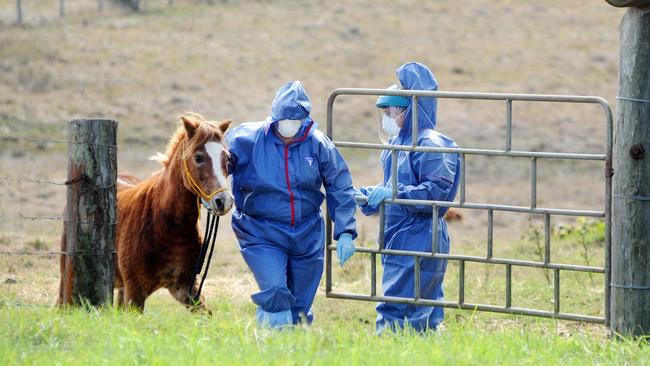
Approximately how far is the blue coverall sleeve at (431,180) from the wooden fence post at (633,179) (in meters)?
1.16

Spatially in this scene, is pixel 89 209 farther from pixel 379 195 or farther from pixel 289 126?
pixel 379 195

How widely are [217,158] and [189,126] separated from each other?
0.97 feet

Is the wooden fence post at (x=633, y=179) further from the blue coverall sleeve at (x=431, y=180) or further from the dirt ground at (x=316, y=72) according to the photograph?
the dirt ground at (x=316, y=72)

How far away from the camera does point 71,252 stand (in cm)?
679

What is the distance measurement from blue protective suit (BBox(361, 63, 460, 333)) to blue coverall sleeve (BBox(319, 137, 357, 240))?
462 mm

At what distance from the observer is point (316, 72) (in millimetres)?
21469

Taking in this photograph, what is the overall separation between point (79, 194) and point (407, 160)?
2.12 m

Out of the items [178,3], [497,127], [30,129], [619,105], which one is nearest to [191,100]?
[30,129]

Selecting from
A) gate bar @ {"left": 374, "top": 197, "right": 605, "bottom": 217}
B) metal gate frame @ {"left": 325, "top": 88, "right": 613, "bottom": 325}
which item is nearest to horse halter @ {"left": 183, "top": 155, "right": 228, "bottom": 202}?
metal gate frame @ {"left": 325, "top": 88, "right": 613, "bottom": 325}

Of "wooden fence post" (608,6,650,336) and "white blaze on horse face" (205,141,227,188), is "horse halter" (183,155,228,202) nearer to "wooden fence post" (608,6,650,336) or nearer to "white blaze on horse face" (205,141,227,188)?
"white blaze on horse face" (205,141,227,188)

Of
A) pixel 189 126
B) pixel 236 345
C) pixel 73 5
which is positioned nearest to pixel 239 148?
pixel 189 126

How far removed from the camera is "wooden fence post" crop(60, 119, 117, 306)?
6762 millimetres

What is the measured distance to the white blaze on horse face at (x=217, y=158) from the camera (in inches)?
273

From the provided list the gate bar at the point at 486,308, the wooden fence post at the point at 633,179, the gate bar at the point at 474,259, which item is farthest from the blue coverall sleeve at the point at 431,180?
the wooden fence post at the point at 633,179
